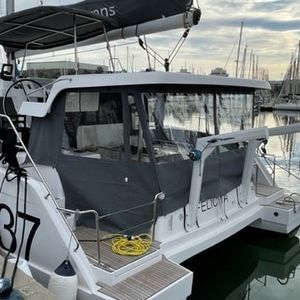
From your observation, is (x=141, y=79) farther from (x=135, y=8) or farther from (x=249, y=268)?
(x=249, y=268)

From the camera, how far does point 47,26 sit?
19.2ft

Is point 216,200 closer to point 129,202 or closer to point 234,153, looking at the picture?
point 234,153

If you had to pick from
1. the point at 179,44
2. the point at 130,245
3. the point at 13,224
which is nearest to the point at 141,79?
the point at 179,44

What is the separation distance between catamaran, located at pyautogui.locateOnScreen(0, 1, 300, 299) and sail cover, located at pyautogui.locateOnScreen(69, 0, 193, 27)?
0.08 m

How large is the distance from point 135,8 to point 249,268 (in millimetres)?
3852

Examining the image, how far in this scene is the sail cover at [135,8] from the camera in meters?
5.14

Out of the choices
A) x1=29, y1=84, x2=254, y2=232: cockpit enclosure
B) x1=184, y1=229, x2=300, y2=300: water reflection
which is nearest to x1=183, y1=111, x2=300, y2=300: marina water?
x1=184, y1=229, x2=300, y2=300: water reflection

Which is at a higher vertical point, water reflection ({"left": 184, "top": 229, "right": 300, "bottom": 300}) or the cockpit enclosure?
the cockpit enclosure

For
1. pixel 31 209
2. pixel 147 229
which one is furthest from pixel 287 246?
pixel 31 209

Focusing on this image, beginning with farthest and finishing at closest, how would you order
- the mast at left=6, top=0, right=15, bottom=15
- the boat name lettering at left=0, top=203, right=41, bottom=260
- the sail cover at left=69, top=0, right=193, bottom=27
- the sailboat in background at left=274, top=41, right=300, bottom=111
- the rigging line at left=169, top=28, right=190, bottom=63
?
the sailboat in background at left=274, top=41, right=300, bottom=111, the mast at left=6, top=0, right=15, bottom=15, the rigging line at left=169, top=28, right=190, bottom=63, the sail cover at left=69, top=0, right=193, bottom=27, the boat name lettering at left=0, top=203, right=41, bottom=260

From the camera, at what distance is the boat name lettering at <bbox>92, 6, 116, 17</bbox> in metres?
5.53

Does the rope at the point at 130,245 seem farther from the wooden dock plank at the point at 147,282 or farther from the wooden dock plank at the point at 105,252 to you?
the wooden dock plank at the point at 147,282

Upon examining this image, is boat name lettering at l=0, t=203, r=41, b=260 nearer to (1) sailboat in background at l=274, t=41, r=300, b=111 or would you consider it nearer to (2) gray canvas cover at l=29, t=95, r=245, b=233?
(2) gray canvas cover at l=29, t=95, r=245, b=233

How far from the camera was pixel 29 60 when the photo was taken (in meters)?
7.54
